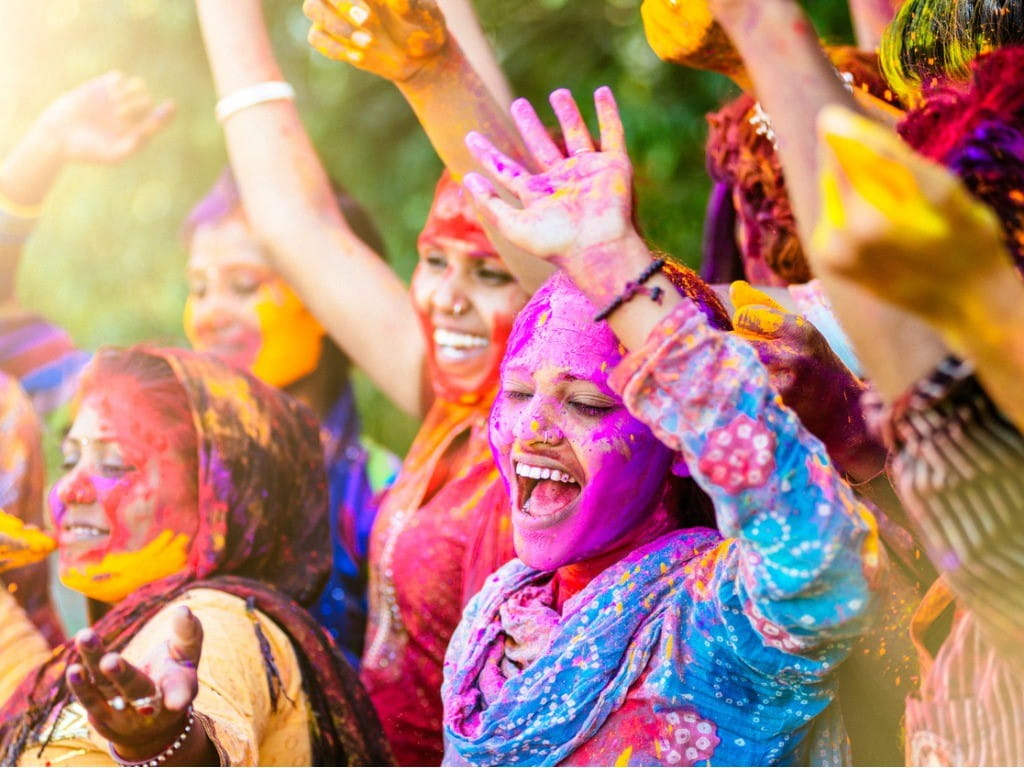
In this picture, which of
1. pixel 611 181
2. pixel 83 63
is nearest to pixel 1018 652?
pixel 611 181

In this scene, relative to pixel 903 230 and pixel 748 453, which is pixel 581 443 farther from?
pixel 903 230

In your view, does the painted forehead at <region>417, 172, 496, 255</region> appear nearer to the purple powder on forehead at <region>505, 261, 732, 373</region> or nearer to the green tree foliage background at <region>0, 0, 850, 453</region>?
the green tree foliage background at <region>0, 0, 850, 453</region>

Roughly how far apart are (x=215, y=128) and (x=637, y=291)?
105 inches

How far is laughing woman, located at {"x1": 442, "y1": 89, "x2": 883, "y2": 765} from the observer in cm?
148

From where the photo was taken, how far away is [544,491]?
192 cm

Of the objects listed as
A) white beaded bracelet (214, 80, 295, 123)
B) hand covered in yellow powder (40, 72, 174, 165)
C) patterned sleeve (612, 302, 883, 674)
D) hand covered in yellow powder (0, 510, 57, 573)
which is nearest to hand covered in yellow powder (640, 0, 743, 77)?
patterned sleeve (612, 302, 883, 674)

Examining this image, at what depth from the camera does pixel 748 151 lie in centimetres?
281

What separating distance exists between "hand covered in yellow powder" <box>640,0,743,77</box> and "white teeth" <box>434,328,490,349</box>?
81cm

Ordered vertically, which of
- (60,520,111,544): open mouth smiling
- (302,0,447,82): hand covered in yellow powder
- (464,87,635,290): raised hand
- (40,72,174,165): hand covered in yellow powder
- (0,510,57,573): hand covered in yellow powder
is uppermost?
(302,0,447,82): hand covered in yellow powder

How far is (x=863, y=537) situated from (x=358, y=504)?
2.00 meters

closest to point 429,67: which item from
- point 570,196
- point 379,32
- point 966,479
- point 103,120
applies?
point 379,32

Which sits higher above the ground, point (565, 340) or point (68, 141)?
point (68, 141)

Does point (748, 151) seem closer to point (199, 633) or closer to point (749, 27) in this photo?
point (749, 27)

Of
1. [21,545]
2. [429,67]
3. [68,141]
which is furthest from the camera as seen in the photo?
[68,141]
